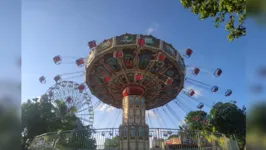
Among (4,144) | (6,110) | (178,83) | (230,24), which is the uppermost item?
(230,24)

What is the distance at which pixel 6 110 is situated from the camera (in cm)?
302

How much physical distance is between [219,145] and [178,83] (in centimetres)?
946

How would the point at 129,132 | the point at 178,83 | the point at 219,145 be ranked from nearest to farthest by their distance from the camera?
1. the point at 219,145
2. the point at 129,132
3. the point at 178,83

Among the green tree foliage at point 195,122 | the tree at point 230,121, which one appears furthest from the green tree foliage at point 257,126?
the green tree foliage at point 195,122

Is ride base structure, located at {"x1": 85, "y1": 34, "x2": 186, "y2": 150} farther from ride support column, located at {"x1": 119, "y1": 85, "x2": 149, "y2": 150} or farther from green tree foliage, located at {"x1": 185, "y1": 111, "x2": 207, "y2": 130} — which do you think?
green tree foliage, located at {"x1": 185, "y1": 111, "x2": 207, "y2": 130}

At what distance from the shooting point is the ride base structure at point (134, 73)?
62.5 feet

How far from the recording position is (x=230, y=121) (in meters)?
35.5

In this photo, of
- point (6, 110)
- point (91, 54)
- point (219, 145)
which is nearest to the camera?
point (6, 110)

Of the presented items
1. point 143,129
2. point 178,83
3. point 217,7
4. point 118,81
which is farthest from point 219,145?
point 118,81

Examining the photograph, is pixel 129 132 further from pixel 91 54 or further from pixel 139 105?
pixel 91 54

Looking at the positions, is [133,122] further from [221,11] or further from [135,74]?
[221,11]

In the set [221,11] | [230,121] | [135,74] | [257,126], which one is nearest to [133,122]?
[135,74]

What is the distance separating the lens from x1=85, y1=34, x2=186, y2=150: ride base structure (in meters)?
19.0

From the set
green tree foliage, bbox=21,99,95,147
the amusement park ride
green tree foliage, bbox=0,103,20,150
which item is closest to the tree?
the amusement park ride
